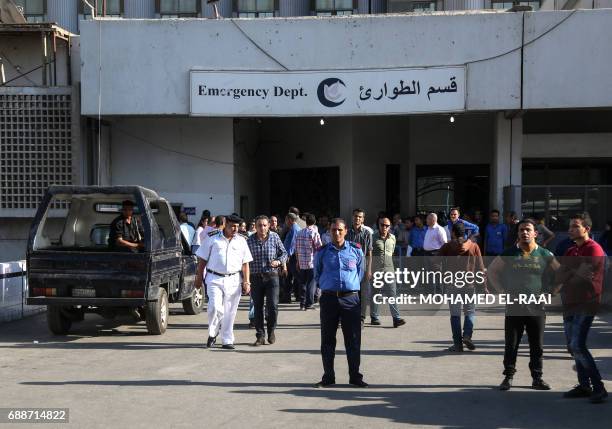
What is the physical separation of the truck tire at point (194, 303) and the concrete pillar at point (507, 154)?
8.66m

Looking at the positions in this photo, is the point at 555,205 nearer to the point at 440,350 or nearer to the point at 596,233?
the point at 596,233

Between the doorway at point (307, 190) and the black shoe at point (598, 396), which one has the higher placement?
the doorway at point (307, 190)

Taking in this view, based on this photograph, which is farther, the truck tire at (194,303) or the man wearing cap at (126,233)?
the truck tire at (194,303)

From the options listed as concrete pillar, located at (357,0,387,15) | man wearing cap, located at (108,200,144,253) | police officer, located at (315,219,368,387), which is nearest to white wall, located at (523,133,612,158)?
man wearing cap, located at (108,200,144,253)

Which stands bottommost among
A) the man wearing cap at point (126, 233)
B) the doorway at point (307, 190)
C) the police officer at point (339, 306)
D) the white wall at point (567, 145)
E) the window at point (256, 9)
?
the police officer at point (339, 306)

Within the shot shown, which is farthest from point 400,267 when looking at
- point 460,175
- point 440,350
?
point 460,175

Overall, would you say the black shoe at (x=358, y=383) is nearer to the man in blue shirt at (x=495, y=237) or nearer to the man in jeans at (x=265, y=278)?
the man in jeans at (x=265, y=278)

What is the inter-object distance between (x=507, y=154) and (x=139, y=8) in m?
25.7

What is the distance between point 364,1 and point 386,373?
110 feet

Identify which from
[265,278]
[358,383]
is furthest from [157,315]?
[358,383]

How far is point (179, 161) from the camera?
20.6 meters

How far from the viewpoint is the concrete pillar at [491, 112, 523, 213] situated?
19469 millimetres

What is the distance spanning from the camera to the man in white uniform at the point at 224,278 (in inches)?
403

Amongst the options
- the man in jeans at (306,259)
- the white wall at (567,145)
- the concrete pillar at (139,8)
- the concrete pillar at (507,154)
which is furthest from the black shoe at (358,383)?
the concrete pillar at (139,8)
